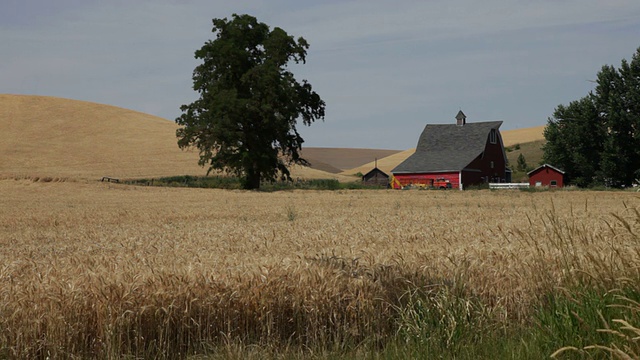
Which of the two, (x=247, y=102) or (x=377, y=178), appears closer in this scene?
(x=247, y=102)

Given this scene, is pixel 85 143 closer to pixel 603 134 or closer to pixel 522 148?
pixel 603 134

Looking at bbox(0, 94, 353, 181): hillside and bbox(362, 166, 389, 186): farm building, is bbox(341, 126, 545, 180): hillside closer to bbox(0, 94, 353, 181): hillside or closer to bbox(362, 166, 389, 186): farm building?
bbox(362, 166, 389, 186): farm building

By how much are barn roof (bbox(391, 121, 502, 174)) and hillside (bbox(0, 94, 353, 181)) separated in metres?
12.3

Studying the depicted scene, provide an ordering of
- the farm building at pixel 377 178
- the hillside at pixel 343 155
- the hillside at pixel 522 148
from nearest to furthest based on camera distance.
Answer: the farm building at pixel 377 178 < the hillside at pixel 522 148 < the hillside at pixel 343 155

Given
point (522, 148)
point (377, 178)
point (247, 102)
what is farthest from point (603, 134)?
point (522, 148)

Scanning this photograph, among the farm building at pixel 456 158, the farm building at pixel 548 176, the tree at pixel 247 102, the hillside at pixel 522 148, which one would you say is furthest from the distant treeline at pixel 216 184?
the hillside at pixel 522 148

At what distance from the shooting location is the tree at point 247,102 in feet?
174

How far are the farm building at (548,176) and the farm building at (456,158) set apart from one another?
6.32 meters

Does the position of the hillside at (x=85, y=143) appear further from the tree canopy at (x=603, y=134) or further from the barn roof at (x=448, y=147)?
the tree canopy at (x=603, y=134)

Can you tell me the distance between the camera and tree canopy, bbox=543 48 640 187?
6481 cm

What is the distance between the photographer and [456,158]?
71.8m

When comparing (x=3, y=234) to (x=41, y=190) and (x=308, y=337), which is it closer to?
(x=308, y=337)

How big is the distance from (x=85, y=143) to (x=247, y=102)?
37.9m

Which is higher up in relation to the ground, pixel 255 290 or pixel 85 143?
pixel 85 143
